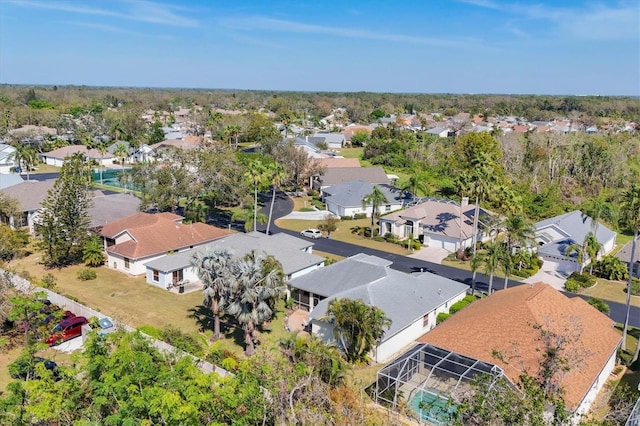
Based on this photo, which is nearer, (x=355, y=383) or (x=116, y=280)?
(x=355, y=383)

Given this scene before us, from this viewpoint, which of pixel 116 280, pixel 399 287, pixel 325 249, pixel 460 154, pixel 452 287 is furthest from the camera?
pixel 460 154

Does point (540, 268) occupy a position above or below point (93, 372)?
below

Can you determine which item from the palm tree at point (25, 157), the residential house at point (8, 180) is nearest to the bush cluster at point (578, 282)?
the residential house at point (8, 180)

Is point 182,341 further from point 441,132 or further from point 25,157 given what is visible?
point 441,132

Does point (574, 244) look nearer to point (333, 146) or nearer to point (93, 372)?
point (93, 372)

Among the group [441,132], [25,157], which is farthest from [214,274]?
[441,132]

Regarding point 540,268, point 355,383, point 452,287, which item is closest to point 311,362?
point 355,383

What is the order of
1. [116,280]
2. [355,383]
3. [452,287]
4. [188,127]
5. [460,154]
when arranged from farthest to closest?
[188,127] → [460,154] → [116,280] → [452,287] → [355,383]
